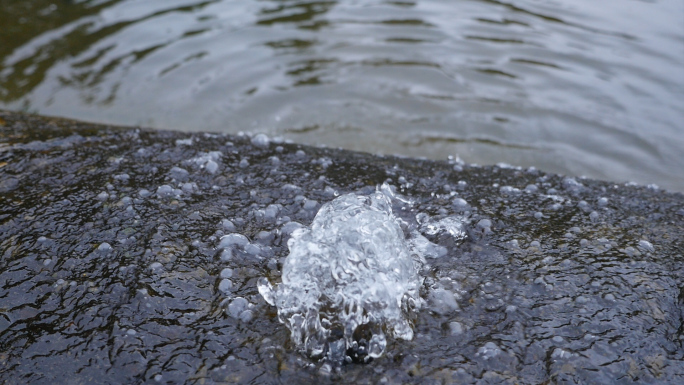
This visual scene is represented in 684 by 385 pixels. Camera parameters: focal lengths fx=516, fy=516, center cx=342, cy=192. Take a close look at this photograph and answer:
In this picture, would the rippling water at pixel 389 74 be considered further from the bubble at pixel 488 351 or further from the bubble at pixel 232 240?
the bubble at pixel 488 351

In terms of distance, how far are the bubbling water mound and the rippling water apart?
2.85 metres

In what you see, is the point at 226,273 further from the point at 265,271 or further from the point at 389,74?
the point at 389,74

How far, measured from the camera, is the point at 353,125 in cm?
523

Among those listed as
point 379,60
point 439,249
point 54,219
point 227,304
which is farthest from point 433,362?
point 379,60

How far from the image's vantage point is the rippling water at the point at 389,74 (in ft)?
16.5

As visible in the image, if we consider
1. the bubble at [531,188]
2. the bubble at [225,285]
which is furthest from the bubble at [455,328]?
the bubble at [531,188]

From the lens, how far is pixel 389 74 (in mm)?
5859

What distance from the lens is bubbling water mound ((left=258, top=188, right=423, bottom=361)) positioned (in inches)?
73.7

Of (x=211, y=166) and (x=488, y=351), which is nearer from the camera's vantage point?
(x=488, y=351)

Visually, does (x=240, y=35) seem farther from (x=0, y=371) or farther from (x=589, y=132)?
(x=0, y=371)

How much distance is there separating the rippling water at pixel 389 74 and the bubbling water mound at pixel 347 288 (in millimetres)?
2852

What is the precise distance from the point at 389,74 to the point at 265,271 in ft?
13.5

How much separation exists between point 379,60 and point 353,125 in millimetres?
1274

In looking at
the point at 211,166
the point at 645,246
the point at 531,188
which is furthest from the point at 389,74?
the point at 645,246
